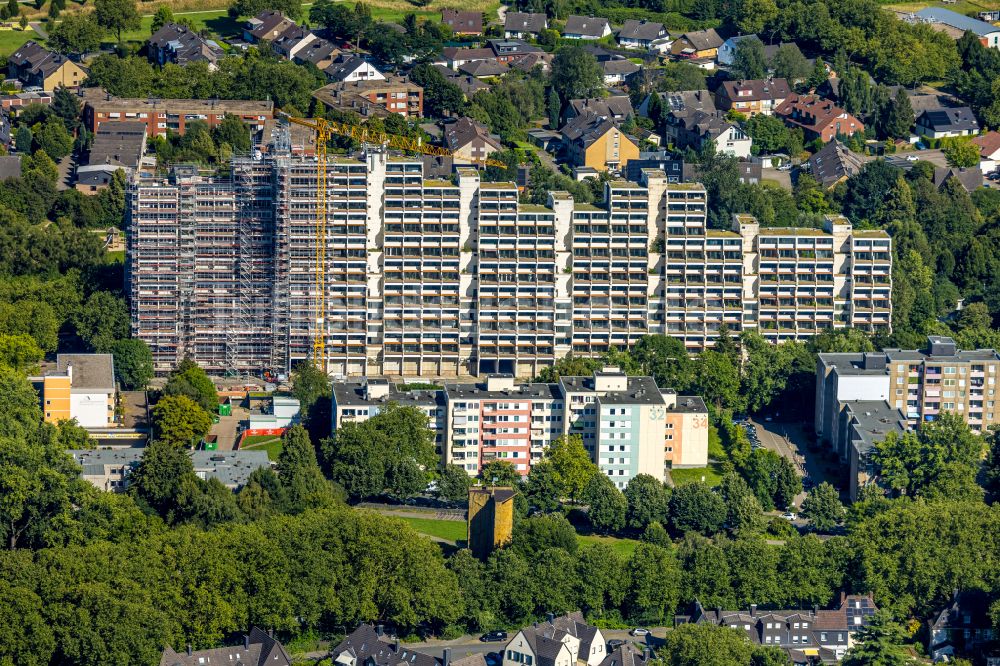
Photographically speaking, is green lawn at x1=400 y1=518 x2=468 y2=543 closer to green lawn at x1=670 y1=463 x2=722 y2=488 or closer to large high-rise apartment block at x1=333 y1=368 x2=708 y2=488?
large high-rise apartment block at x1=333 y1=368 x2=708 y2=488

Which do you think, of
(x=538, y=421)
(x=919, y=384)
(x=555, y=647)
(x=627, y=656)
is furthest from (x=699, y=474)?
(x=555, y=647)

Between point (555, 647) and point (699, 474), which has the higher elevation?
point (699, 474)

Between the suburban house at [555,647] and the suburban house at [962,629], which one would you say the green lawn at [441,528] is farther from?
the suburban house at [962,629]

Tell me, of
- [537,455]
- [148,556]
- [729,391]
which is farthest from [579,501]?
[148,556]

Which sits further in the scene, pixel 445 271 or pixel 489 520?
pixel 445 271

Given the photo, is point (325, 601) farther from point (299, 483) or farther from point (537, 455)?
point (537, 455)

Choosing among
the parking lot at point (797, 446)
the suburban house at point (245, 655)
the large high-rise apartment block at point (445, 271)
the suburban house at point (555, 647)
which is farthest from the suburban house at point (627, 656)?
the large high-rise apartment block at point (445, 271)

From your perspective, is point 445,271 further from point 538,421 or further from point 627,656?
point 627,656
